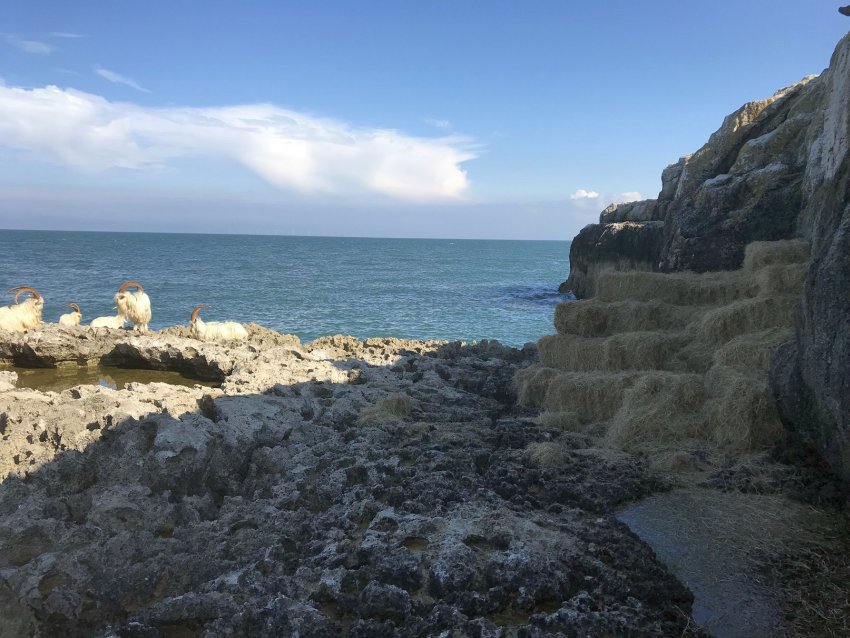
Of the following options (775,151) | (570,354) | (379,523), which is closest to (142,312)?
(570,354)

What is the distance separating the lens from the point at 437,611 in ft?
14.0

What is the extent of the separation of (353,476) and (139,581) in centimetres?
257

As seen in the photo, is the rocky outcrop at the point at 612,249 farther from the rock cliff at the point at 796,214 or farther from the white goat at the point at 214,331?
the white goat at the point at 214,331

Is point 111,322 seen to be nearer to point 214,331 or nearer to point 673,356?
point 214,331

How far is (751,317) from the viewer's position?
953 cm

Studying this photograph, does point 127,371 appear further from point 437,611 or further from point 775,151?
point 775,151

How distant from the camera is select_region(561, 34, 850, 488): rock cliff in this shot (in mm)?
5844

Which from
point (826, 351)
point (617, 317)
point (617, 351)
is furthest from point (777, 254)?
point (826, 351)

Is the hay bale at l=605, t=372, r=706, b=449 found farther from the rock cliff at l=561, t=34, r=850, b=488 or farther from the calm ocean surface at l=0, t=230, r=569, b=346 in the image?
the calm ocean surface at l=0, t=230, r=569, b=346

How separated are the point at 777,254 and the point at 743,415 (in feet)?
17.1

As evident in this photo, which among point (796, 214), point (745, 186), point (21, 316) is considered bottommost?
point (21, 316)

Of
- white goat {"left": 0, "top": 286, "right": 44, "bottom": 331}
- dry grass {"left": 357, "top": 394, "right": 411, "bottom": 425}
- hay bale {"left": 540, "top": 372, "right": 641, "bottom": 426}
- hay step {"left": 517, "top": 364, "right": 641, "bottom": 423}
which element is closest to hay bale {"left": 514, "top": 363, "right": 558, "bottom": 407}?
hay step {"left": 517, "top": 364, "right": 641, "bottom": 423}

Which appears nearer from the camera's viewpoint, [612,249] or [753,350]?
[753,350]

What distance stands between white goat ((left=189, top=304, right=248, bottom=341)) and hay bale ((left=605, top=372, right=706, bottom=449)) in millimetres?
12531
